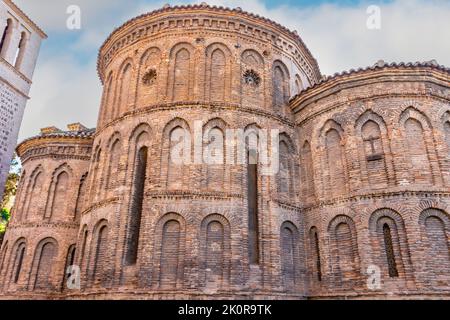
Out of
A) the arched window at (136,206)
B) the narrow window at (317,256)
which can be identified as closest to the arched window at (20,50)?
the arched window at (136,206)

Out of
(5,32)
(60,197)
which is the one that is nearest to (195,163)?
(5,32)

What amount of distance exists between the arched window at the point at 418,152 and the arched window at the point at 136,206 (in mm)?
8454

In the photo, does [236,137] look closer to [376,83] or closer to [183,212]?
[183,212]

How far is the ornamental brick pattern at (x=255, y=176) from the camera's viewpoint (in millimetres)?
10820

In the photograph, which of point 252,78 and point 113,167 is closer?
point 113,167

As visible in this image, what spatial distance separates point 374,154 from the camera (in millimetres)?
11992

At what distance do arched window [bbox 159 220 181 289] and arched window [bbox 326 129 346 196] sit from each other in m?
5.27

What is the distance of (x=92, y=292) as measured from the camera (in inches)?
451

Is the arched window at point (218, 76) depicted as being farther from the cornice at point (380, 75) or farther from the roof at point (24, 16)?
the roof at point (24, 16)

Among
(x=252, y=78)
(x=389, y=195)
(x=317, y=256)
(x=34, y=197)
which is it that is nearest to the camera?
(x=389, y=195)

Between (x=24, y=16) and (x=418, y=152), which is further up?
(x=24, y=16)

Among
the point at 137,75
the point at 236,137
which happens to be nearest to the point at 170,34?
the point at 137,75

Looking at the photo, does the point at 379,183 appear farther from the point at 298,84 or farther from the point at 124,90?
the point at 124,90

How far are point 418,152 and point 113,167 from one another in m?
10.1
